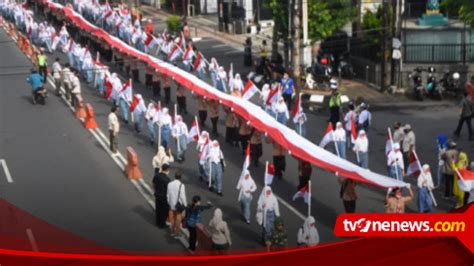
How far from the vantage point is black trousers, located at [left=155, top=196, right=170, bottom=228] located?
2025 cm

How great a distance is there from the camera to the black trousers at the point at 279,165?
77.9ft

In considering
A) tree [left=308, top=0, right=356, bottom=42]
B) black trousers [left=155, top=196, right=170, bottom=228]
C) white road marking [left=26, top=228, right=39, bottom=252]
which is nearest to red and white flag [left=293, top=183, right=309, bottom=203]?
black trousers [left=155, top=196, right=170, bottom=228]

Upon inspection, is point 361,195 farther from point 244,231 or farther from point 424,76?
point 424,76

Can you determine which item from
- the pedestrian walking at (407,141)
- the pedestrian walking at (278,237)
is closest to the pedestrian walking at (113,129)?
the pedestrian walking at (407,141)

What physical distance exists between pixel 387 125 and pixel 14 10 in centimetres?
3012

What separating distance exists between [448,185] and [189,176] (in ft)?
20.5

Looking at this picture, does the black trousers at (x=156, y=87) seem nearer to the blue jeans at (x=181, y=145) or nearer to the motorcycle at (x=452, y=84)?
the blue jeans at (x=181, y=145)

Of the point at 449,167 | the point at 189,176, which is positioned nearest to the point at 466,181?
the point at 449,167

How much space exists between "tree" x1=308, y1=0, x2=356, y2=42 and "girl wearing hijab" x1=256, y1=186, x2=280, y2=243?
1947 cm

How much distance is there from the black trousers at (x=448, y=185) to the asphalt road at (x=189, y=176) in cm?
22

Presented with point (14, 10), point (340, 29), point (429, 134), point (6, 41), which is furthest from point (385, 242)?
point (14, 10)

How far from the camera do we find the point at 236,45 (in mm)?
48375

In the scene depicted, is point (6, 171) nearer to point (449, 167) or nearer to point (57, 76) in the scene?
point (57, 76)

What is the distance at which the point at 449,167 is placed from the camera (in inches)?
858
